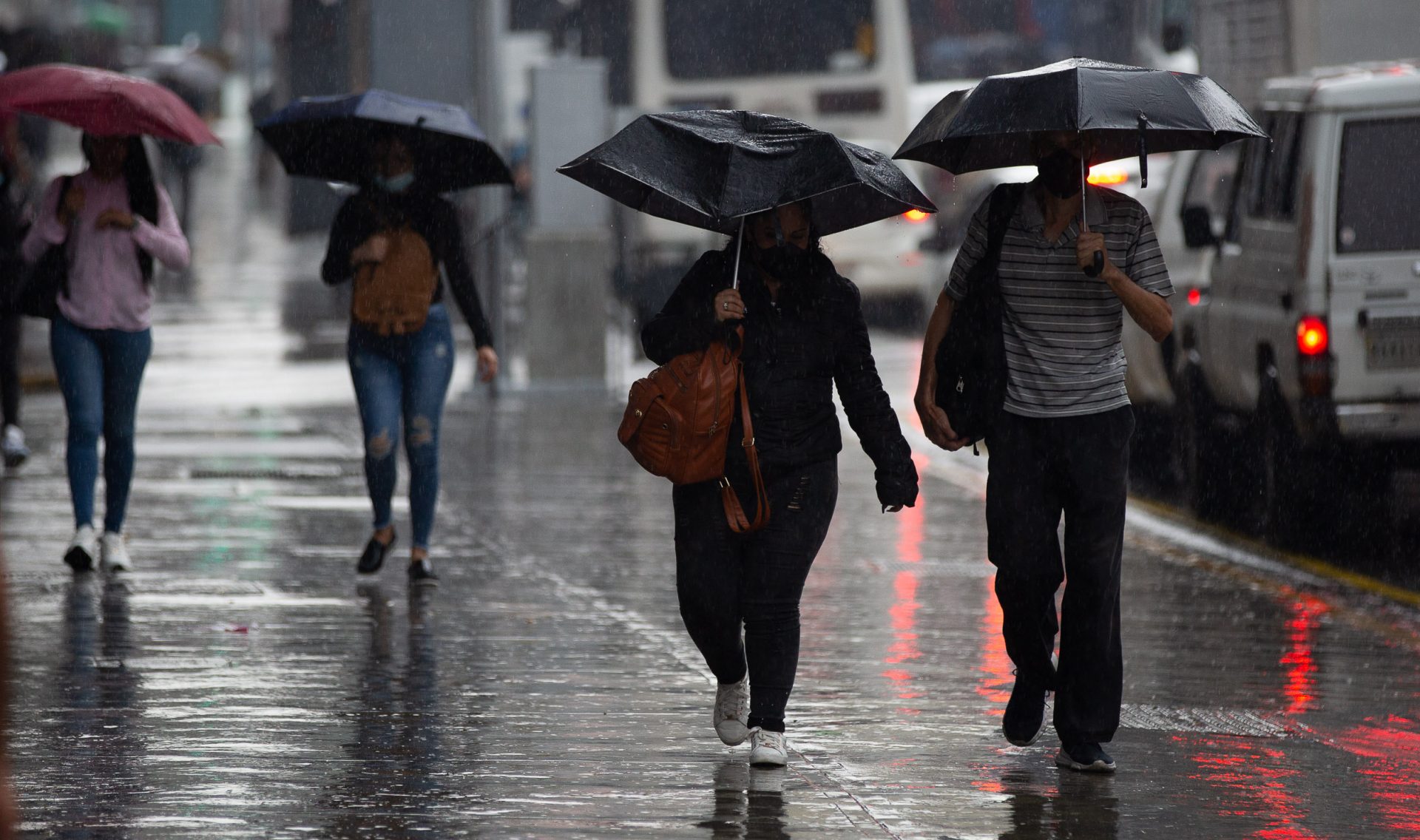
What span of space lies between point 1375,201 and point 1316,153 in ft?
1.12

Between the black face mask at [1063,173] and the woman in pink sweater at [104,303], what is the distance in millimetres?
4313

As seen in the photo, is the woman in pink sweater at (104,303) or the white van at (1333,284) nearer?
the woman in pink sweater at (104,303)

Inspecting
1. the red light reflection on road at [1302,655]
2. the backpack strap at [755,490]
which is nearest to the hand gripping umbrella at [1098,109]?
the backpack strap at [755,490]

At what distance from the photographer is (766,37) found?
86.9ft

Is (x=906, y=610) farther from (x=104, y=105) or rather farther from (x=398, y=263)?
(x=104, y=105)

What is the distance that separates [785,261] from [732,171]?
297 millimetres

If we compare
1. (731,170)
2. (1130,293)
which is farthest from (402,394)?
(1130,293)

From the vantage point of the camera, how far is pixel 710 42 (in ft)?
86.4

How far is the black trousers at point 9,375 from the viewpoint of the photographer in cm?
1298

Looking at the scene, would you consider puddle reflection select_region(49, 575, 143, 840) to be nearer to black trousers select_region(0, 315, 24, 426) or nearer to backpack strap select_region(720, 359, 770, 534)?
backpack strap select_region(720, 359, 770, 534)

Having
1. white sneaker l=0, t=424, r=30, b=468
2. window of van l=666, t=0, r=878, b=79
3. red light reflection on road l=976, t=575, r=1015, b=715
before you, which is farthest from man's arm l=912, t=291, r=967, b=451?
window of van l=666, t=0, r=878, b=79

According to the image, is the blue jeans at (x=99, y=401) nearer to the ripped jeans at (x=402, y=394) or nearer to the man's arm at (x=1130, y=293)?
the ripped jeans at (x=402, y=394)

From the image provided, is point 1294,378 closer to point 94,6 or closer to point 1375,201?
point 1375,201

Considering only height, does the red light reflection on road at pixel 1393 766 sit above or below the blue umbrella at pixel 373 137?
below
